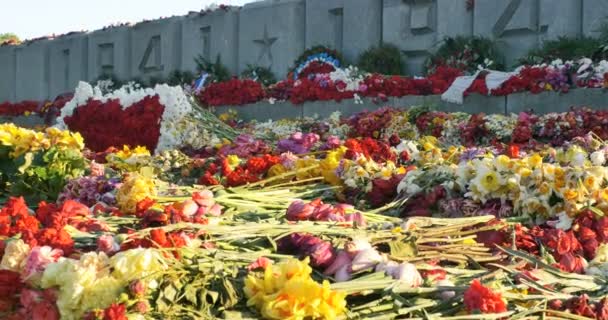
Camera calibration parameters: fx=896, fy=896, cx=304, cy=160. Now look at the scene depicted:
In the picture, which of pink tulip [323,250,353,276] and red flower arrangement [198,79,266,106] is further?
red flower arrangement [198,79,266,106]

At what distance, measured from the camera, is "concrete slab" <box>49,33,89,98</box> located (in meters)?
20.0

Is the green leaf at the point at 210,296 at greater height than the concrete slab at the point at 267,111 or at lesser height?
lesser

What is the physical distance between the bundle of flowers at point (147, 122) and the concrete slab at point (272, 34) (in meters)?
7.40

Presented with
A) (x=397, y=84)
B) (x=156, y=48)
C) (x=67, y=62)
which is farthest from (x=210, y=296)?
(x=67, y=62)

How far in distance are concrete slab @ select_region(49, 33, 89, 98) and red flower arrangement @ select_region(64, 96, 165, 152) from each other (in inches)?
495

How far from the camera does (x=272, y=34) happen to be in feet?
50.4

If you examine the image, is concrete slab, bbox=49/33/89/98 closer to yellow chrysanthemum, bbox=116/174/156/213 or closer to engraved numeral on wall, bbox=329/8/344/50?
engraved numeral on wall, bbox=329/8/344/50

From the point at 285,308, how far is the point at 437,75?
28.2ft

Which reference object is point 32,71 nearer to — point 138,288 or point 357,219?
point 357,219

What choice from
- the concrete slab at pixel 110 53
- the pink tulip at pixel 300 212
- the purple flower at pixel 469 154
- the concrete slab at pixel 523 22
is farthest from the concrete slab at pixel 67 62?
the pink tulip at pixel 300 212

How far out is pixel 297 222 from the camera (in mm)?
2713

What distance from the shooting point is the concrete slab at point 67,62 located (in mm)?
19969

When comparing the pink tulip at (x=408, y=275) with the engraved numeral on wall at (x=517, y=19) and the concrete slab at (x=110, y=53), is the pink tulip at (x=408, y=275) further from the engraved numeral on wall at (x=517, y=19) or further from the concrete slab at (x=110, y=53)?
the concrete slab at (x=110, y=53)

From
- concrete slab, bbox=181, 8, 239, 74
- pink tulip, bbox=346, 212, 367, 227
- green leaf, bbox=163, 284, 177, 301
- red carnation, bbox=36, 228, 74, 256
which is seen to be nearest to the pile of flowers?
concrete slab, bbox=181, 8, 239, 74
